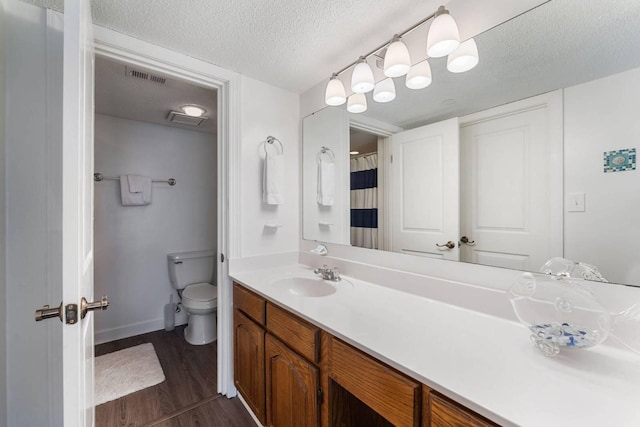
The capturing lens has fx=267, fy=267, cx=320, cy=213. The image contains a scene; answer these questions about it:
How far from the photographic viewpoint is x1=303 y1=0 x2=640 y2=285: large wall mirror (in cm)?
83

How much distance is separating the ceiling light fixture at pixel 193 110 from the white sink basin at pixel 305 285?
1671mm

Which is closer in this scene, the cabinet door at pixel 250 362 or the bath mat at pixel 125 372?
the cabinet door at pixel 250 362

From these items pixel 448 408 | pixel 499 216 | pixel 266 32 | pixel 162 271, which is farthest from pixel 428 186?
pixel 162 271

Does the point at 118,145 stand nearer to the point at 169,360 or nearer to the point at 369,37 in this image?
the point at 169,360

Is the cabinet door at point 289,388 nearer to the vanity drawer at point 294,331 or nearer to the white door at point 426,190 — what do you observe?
the vanity drawer at point 294,331

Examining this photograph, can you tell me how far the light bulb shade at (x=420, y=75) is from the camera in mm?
1255

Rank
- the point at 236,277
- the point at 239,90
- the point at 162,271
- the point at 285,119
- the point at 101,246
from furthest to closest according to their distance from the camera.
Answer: the point at 162,271
the point at 101,246
the point at 285,119
the point at 239,90
the point at 236,277

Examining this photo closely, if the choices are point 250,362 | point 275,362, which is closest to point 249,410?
point 250,362

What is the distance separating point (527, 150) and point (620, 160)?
0.24 metres

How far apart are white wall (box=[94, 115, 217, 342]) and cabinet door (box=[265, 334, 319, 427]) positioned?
196cm

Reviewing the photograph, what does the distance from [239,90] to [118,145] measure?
59.6 inches

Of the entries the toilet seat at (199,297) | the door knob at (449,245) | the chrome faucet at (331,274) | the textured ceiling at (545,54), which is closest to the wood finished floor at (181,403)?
the toilet seat at (199,297)

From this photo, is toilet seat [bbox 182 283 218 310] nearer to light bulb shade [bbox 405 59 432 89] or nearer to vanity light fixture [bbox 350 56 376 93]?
vanity light fixture [bbox 350 56 376 93]

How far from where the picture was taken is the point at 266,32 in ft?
4.37
